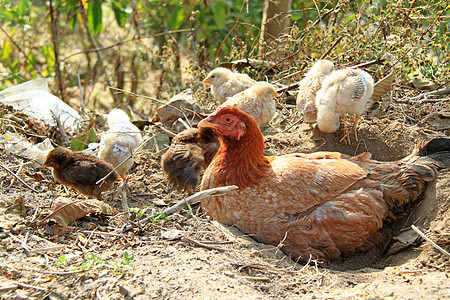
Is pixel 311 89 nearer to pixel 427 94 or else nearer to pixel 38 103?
pixel 427 94

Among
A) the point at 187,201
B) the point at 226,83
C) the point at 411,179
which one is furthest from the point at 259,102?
the point at 187,201

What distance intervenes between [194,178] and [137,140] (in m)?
1.28

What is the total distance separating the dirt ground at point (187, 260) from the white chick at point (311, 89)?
93 cm

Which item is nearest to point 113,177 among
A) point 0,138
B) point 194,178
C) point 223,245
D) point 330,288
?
point 194,178

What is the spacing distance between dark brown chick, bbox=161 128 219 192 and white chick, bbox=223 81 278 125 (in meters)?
0.59

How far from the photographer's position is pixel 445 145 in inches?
159

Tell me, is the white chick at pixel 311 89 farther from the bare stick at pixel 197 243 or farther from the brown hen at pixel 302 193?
the bare stick at pixel 197 243

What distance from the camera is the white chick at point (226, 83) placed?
18.3 ft

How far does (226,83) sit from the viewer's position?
558 cm

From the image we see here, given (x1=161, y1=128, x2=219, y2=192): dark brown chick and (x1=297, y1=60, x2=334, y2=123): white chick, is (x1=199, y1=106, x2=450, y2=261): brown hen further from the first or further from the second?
(x1=297, y1=60, x2=334, y2=123): white chick

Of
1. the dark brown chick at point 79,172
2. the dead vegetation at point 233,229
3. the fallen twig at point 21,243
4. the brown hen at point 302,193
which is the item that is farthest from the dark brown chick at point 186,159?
the fallen twig at point 21,243

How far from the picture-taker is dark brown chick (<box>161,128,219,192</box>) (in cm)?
425

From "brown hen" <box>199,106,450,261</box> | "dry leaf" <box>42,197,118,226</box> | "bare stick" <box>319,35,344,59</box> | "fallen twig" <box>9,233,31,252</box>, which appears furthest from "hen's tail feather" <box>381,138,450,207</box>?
"fallen twig" <box>9,233,31,252</box>

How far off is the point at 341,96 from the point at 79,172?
288cm
